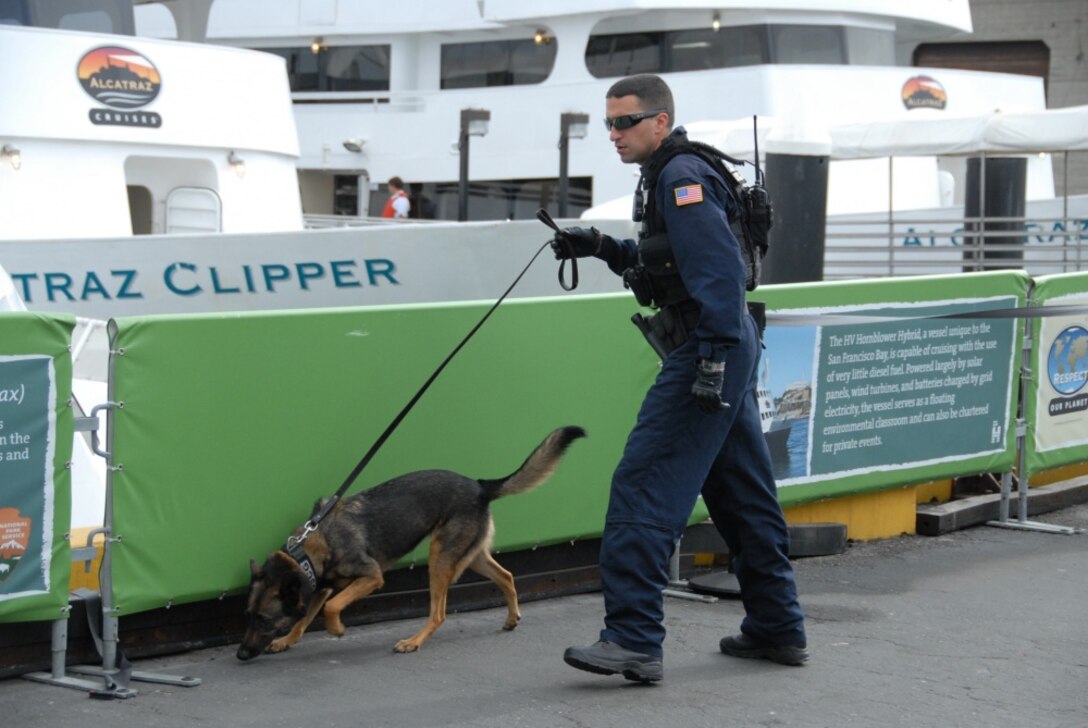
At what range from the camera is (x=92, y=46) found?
43.3ft

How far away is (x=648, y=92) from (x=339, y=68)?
21.6 m

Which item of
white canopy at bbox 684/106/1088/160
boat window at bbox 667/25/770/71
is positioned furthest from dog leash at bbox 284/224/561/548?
boat window at bbox 667/25/770/71

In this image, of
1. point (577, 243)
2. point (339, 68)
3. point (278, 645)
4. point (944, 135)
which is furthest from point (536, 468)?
point (339, 68)

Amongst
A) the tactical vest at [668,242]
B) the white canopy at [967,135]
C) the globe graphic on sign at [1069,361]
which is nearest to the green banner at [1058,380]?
the globe graphic on sign at [1069,361]

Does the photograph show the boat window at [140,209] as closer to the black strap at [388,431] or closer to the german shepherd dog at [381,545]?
the black strap at [388,431]

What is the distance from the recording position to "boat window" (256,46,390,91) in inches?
1017

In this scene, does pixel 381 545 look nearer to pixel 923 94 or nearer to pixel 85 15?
pixel 85 15

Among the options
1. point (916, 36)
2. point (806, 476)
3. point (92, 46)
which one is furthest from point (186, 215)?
point (916, 36)

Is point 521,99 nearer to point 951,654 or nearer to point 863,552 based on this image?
point 863,552

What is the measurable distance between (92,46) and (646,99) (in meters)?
9.23

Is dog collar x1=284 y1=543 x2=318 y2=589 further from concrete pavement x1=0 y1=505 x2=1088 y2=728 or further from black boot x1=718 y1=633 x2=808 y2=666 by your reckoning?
black boot x1=718 y1=633 x2=808 y2=666

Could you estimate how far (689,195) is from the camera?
16.3ft

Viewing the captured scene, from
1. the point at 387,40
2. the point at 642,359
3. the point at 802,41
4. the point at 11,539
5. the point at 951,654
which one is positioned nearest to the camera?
the point at 11,539

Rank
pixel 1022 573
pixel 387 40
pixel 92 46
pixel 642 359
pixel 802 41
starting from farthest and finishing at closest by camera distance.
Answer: pixel 387 40 → pixel 802 41 → pixel 92 46 → pixel 1022 573 → pixel 642 359
